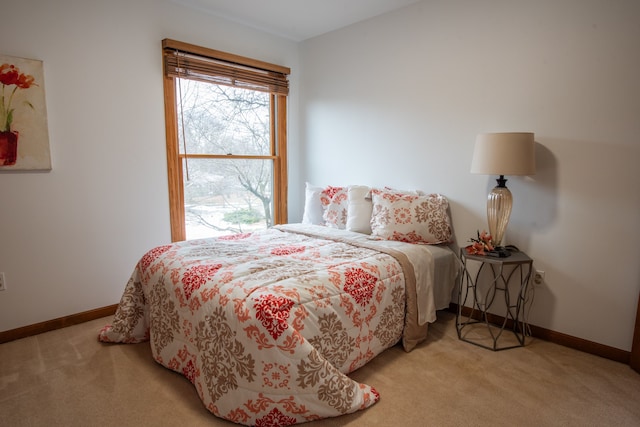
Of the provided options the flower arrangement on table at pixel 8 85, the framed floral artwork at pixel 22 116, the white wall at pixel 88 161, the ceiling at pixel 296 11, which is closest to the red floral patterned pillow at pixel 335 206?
the white wall at pixel 88 161

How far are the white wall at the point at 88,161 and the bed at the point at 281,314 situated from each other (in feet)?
2.05

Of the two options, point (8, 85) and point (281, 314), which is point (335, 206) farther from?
point (8, 85)

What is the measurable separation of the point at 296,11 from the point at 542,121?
2090mm

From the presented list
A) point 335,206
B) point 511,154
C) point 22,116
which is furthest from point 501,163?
point 22,116

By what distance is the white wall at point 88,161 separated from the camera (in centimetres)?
240

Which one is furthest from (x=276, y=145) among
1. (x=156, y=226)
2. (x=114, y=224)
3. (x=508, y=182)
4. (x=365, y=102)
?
(x=508, y=182)

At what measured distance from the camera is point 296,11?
10.3 feet

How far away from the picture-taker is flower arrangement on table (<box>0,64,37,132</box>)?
7.40ft

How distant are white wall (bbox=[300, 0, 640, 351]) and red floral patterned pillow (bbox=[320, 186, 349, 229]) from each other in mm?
396

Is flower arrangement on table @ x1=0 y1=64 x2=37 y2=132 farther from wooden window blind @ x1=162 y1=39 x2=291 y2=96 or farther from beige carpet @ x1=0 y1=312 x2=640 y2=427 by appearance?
beige carpet @ x1=0 y1=312 x2=640 y2=427

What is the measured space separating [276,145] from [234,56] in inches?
37.2

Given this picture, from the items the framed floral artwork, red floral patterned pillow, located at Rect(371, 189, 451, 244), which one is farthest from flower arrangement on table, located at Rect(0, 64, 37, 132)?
red floral patterned pillow, located at Rect(371, 189, 451, 244)

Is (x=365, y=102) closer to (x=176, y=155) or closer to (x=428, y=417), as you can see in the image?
(x=176, y=155)

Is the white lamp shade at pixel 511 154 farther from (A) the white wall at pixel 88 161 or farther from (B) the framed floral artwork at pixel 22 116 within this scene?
(B) the framed floral artwork at pixel 22 116
